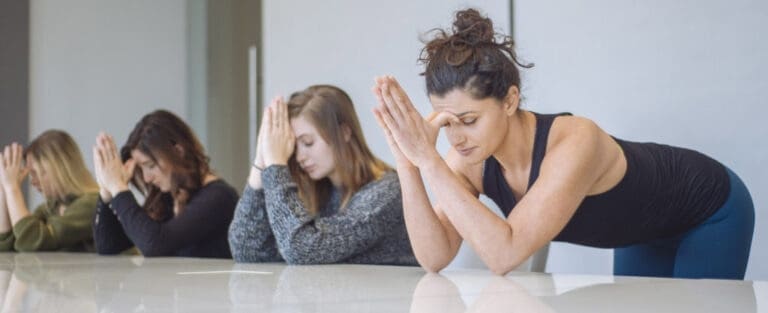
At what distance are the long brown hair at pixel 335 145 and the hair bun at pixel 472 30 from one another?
63 centimetres

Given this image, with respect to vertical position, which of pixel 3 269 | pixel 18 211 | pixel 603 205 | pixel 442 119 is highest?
Result: pixel 442 119

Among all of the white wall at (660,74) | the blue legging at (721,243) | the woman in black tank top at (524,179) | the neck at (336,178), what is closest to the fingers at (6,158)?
the neck at (336,178)

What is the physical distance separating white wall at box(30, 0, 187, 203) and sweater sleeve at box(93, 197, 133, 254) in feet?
→ 5.16

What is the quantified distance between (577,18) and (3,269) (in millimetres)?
1495

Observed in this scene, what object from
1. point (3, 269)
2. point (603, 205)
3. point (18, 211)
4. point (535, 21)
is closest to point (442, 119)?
point (603, 205)

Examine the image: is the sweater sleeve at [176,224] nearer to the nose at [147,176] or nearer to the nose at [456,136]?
the nose at [147,176]

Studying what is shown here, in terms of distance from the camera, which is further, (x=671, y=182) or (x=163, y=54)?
(x=163, y=54)

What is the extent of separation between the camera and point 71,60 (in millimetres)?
4312

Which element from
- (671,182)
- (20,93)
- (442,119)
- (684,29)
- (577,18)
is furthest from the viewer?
(20,93)

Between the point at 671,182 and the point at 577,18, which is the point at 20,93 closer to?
the point at 577,18

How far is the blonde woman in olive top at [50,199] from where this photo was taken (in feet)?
10.4

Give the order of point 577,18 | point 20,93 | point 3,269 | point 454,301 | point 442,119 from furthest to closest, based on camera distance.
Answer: point 20,93
point 577,18
point 3,269
point 442,119
point 454,301

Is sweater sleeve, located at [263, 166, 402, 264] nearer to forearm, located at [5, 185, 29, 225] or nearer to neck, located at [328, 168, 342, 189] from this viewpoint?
neck, located at [328, 168, 342, 189]

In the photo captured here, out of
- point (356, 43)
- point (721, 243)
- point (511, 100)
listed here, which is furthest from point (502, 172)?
point (356, 43)
